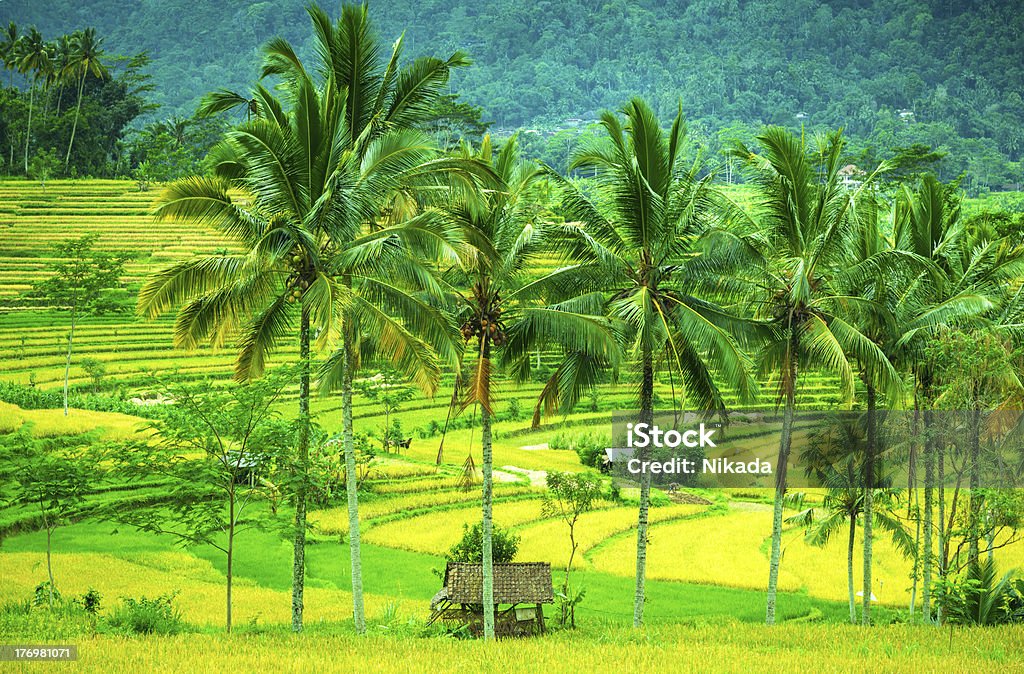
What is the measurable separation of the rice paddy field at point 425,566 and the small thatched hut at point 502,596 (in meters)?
1.06

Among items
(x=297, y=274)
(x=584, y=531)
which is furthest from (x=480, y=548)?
(x=297, y=274)

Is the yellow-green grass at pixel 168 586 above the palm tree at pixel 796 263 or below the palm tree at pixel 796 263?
below

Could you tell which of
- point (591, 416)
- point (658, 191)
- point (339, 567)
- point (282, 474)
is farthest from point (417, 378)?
point (591, 416)

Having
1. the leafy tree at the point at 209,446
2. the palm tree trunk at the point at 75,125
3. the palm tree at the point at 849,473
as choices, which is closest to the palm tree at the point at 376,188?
the leafy tree at the point at 209,446

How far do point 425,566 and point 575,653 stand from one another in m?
13.5

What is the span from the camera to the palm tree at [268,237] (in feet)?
61.0

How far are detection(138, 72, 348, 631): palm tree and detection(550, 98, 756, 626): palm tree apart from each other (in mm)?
5407

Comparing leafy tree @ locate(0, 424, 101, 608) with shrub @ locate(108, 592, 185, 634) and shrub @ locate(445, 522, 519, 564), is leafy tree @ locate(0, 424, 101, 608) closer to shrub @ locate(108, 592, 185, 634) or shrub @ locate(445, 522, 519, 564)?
shrub @ locate(108, 592, 185, 634)

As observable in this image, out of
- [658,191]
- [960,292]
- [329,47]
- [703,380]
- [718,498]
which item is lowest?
[718,498]

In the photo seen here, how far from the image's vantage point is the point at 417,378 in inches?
747

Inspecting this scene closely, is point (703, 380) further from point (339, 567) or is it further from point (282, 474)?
point (339, 567)

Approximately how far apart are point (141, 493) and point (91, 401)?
449 inches

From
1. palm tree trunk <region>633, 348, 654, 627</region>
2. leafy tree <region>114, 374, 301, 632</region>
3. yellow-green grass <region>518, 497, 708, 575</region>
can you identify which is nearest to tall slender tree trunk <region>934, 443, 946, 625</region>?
palm tree trunk <region>633, 348, 654, 627</region>

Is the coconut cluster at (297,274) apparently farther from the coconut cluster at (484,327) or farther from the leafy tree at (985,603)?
the leafy tree at (985,603)
